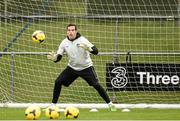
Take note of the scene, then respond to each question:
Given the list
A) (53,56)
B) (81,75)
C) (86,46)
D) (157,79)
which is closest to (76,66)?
(81,75)

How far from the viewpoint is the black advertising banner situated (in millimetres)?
15820

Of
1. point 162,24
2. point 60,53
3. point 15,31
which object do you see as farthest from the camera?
point 162,24

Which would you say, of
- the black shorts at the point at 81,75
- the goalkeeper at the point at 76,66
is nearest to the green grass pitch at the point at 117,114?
the goalkeeper at the point at 76,66

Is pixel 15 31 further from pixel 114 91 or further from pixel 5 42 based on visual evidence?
pixel 114 91

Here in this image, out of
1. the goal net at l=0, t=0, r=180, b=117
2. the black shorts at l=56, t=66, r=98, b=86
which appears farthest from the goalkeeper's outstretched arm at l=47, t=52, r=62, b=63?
the goal net at l=0, t=0, r=180, b=117

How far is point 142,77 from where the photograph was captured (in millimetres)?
15906

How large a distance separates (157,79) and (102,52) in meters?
4.10

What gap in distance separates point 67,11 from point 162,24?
2.87 m

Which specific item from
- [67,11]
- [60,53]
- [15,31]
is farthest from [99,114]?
[67,11]

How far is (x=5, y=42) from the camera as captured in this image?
19.6 meters

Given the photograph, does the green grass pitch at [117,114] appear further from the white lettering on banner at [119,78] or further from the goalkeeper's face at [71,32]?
the goalkeeper's face at [71,32]

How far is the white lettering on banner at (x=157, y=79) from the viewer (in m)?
15.8

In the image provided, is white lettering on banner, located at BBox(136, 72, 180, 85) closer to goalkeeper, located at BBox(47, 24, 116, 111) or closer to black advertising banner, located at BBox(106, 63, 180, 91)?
black advertising banner, located at BBox(106, 63, 180, 91)

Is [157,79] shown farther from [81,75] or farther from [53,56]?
[53,56]
